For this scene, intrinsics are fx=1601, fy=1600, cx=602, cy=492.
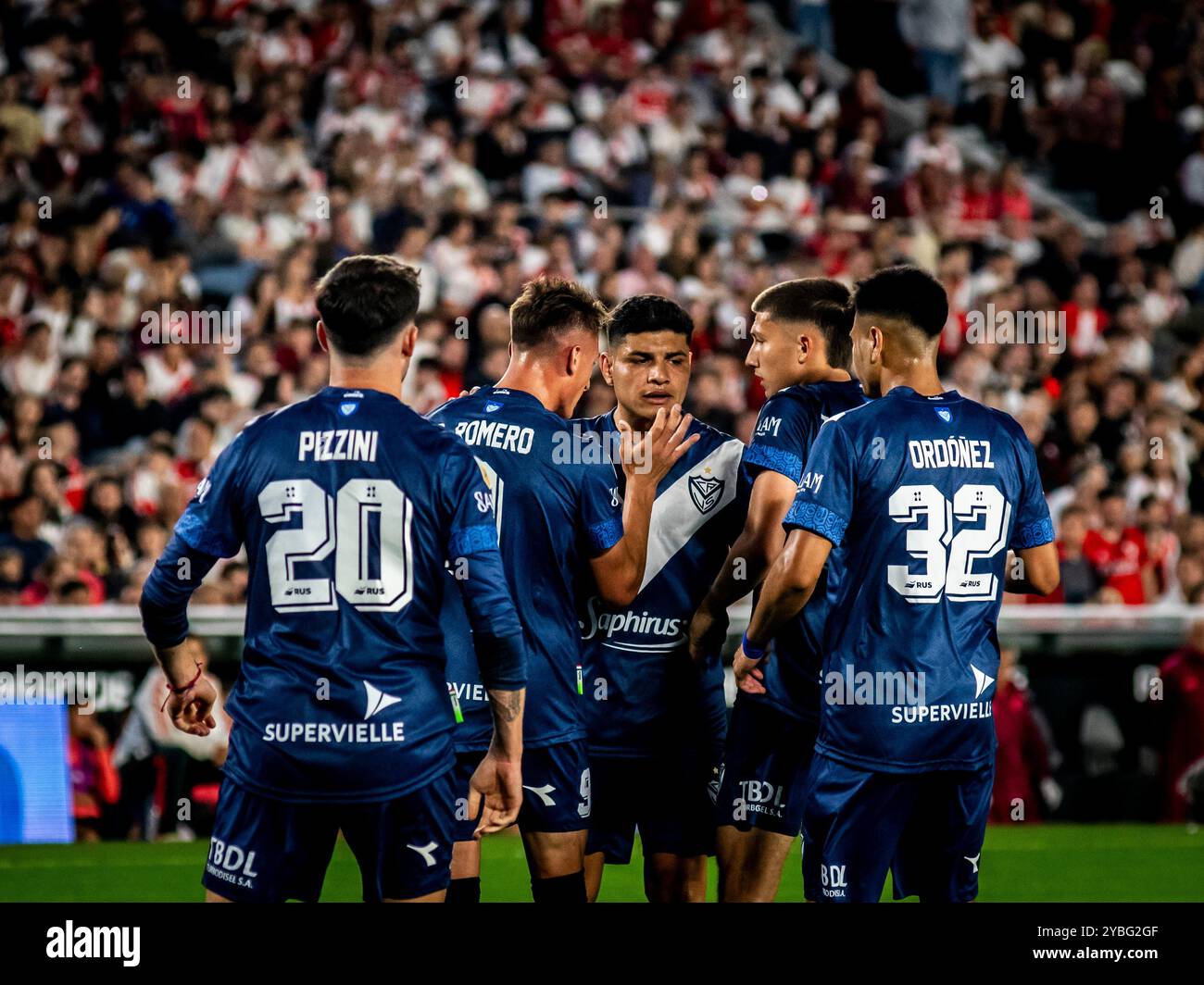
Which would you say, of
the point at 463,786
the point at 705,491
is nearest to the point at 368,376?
the point at 463,786

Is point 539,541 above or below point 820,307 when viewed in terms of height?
below

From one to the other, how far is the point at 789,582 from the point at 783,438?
857mm

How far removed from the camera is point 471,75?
16062mm

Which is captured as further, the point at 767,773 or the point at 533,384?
the point at 767,773

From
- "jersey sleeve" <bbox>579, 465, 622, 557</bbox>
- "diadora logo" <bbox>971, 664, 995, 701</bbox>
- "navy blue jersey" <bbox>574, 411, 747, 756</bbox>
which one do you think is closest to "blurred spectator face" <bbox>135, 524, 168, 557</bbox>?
"navy blue jersey" <bbox>574, 411, 747, 756</bbox>

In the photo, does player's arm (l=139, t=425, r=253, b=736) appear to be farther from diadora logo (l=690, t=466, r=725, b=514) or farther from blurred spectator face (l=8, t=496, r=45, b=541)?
blurred spectator face (l=8, t=496, r=45, b=541)

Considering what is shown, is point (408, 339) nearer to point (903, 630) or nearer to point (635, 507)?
point (635, 507)

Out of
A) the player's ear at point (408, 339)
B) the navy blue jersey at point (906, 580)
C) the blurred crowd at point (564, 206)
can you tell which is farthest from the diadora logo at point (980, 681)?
the blurred crowd at point (564, 206)

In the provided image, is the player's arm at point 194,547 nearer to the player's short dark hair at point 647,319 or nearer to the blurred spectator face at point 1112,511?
the player's short dark hair at point 647,319

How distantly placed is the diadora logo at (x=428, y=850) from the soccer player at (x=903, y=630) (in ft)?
4.17

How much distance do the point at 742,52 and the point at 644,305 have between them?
40.6 ft

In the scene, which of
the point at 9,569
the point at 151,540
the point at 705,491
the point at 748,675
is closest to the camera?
the point at 748,675

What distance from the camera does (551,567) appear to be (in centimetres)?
524

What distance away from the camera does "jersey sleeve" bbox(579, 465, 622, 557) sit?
203 inches
